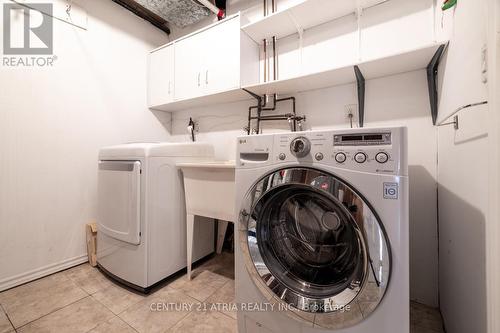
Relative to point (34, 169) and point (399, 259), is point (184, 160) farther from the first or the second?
point (399, 259)

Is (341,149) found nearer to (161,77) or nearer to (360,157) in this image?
(360,157)

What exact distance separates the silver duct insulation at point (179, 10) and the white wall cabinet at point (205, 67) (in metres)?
0.25

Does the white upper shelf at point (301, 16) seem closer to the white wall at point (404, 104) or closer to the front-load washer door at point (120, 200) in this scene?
the white wall at point (404, 104)

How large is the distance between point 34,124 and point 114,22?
46.7 inches

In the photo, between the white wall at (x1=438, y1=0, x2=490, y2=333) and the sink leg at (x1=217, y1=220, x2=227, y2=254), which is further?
the sink leg at (x1=217, y1=220, x2=227, y2=254)

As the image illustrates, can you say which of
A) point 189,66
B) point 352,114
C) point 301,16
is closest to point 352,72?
point 352,114

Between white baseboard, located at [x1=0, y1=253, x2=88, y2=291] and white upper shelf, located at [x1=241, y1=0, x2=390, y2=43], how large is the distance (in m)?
2.29

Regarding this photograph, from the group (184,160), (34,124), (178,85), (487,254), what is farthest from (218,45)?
(487,254)

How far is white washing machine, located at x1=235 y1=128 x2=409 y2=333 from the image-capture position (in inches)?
26.4

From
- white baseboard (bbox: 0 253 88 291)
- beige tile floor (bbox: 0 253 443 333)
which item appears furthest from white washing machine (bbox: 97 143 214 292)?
white baseboard (bbox: 0 253 88 291)

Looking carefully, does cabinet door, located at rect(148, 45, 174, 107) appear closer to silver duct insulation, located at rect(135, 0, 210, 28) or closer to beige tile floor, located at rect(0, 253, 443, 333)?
A: silver duct insulation, located at rect(135, 0, 210, 28)

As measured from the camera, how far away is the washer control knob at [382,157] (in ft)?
2.20

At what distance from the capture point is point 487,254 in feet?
1.98

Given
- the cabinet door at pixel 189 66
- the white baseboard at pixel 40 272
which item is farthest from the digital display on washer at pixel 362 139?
the white baseboard at pixel 40 272
